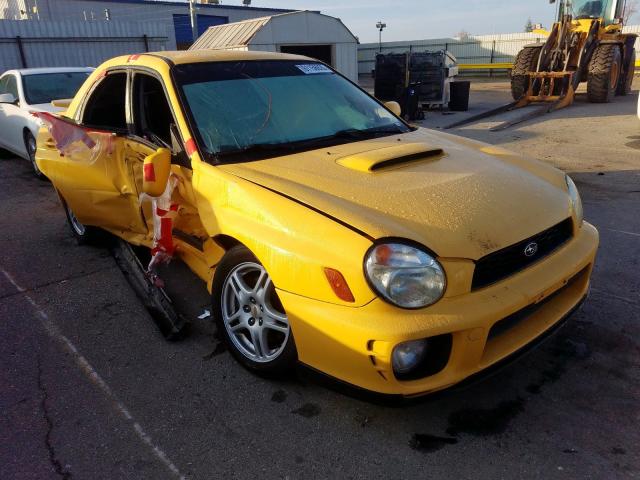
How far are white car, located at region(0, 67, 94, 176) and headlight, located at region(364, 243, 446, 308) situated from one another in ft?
21.7

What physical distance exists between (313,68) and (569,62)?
43.0 feet

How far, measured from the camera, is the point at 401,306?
6.89 ft

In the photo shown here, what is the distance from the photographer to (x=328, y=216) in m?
2.29

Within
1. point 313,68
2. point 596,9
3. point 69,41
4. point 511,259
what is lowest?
point 511,259

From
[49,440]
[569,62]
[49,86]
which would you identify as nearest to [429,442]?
[49,440]

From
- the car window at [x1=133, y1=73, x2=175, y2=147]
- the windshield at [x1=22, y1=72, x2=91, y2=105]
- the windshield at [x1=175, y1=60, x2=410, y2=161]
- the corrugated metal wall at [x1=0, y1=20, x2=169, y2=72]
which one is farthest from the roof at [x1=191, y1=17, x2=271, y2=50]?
the windshield at [x1=175, y1=60, x2=410, y2=161]

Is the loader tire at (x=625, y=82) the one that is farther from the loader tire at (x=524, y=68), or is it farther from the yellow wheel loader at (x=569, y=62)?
the loader tire at (x=524, y=68)

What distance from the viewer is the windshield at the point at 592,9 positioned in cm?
1490

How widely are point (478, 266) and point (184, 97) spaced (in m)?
2.04

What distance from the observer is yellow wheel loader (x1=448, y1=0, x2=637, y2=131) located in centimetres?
1375

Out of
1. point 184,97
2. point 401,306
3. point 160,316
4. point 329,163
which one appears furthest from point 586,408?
point 184,97

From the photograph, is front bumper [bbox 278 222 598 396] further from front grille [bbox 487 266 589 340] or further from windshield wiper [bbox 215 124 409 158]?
windshield wiper [bbox 215 124 409 158]

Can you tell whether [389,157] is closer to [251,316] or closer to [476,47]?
[251,316]

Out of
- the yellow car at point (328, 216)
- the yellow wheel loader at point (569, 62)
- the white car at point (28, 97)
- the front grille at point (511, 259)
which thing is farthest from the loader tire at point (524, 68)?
the front grille at point (511, 259)
